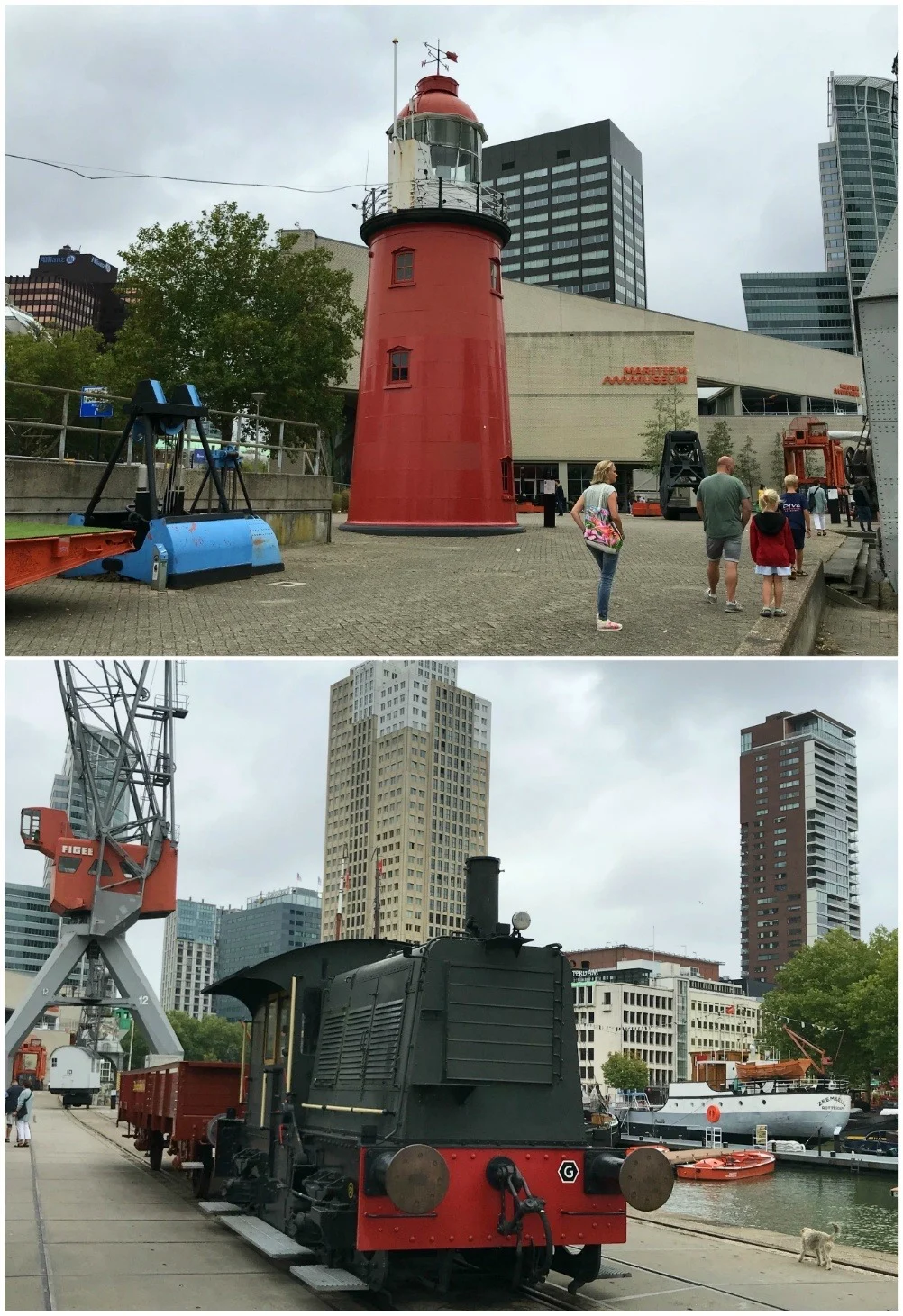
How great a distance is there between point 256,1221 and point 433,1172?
11.8 ft

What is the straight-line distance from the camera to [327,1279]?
753 centimetres

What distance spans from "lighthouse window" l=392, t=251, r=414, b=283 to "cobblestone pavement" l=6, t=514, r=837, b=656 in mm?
10814

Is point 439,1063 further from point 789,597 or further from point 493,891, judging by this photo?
point 789,597

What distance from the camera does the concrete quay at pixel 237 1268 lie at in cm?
756

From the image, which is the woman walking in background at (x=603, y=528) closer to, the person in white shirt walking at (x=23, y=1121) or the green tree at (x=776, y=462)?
the person in white shirt walking at (x=23, y=1121)

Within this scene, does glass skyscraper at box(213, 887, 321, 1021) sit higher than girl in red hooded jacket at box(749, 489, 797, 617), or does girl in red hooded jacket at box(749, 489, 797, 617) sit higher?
girl in red hooded jacket at box(749, 489, 797, 617)

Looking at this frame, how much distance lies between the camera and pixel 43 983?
30828 mm

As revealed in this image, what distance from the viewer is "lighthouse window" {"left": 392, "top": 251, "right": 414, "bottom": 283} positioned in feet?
94.7

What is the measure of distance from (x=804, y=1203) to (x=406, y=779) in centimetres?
1525

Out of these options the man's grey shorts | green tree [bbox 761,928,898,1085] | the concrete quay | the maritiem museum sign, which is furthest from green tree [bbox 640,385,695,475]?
the concrete quay

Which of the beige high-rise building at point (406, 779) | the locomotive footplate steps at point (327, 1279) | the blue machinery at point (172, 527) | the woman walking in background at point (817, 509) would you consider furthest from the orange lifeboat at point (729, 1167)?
the locomotive footplate steps at point (327, 1279)

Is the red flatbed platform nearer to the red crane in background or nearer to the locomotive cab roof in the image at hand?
the locomotive cab roof

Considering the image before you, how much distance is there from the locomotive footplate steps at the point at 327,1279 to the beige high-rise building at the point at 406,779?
19.4 metres

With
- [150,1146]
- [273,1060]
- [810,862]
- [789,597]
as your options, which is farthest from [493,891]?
[810,862]
